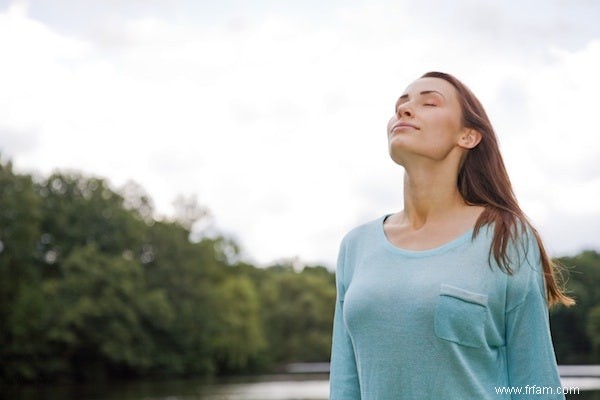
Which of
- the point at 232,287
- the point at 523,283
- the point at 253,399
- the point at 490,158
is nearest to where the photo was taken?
the point at 523,283

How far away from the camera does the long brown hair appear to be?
7.43ft

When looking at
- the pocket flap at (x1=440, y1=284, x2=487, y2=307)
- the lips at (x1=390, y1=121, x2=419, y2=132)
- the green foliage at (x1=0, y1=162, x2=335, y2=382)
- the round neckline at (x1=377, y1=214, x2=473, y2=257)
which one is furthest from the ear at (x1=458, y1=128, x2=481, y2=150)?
the green foliage at (x1=0, y1=162, x2=335, y2=382)

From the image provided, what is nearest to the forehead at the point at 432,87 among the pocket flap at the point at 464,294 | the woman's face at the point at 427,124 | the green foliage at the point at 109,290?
the woman's face at the point at 427,124

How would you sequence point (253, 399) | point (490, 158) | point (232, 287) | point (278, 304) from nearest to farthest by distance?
point (490, 158), point (253, 399), point (232, 287), point (278, 304)

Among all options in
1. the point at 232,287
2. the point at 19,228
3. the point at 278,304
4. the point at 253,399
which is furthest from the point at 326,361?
the point at 253,399

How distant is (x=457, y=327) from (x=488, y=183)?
0.47 metres

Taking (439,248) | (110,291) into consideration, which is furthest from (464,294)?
(110,291)

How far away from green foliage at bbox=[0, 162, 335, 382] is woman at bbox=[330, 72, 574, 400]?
4323cm

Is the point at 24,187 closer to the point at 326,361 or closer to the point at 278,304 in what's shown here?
the point at 278,304

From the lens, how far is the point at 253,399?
2853cm

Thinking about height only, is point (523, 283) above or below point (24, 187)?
below

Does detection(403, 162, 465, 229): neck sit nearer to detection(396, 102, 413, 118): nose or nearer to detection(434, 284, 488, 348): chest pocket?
detection(396, 102, 413, 118): nose

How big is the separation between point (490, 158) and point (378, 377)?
69 centimetres

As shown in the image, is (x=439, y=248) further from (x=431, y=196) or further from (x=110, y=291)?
(x=110, y=291)
